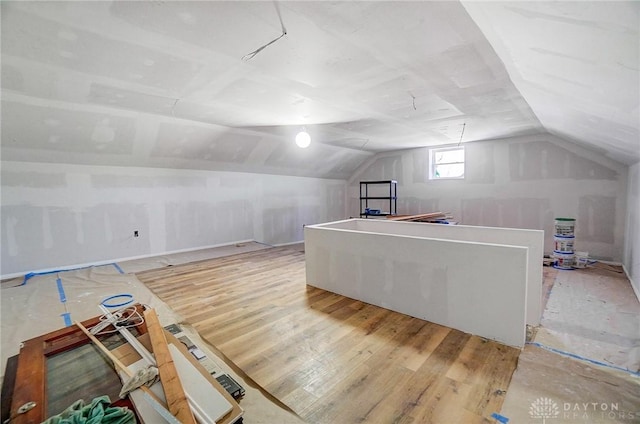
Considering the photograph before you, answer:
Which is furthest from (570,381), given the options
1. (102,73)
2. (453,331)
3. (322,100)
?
(102,73)

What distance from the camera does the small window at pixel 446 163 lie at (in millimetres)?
6508

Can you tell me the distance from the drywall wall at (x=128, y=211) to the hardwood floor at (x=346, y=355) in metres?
2.01

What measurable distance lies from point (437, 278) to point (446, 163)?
16.3ft

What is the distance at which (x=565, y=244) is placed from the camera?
452 centimetres

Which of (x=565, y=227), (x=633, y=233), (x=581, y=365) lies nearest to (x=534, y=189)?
(x=565, y=227)

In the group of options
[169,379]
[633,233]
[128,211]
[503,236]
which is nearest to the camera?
[169,379]

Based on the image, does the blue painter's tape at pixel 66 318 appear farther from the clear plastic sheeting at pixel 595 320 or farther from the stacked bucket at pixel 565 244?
the stacked bucket at pixel 565 244

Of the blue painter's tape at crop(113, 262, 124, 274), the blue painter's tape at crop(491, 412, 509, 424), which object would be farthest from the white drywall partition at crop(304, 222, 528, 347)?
the blue painter's tape at crop(113, 262, 124, 274)

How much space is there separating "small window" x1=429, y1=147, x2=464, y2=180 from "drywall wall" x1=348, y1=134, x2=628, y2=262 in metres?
A: 0.15

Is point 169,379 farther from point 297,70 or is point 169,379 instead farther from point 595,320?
point 595,320

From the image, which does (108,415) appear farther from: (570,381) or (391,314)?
(570,381)

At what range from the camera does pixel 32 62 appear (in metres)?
2.24

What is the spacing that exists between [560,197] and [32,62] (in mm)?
7589

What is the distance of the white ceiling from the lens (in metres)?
1.48
